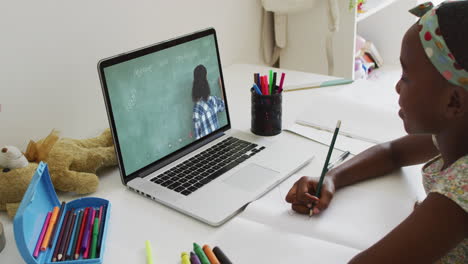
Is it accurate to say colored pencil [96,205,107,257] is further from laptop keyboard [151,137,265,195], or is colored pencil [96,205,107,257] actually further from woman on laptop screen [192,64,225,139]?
woman on laptop screen [192,64,225,139]

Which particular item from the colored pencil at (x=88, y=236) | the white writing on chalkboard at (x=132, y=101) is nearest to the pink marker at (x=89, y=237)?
the colored pencil at (x=88, y=236)

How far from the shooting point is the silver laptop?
0.87 metres

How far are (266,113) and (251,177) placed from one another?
0.21 m

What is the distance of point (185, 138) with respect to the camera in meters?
1.02

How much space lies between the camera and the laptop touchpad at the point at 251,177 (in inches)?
35.7

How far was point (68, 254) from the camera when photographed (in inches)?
28.2

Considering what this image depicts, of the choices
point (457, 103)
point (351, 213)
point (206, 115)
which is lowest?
point (351, 213)

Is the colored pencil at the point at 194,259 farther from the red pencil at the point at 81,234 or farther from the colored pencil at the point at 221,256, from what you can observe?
the red pencil at the point at 81,234

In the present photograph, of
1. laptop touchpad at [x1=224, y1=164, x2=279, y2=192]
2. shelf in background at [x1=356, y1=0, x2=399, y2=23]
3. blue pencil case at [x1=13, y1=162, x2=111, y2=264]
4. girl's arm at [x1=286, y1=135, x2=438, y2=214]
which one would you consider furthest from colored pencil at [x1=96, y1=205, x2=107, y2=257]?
shelf in background at [x1=356, y1=0, x2=399, y2=23]

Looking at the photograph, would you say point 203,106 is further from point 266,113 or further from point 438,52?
point 438,52

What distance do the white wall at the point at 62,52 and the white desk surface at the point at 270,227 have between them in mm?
229

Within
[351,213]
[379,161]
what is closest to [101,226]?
[351,213]

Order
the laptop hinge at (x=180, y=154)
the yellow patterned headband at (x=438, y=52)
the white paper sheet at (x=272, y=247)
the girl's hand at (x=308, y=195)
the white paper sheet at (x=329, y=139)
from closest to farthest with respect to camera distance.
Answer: the yellow patterned headband at (x=438, y=52), the white paper sheet at (x=272, y=247), the girl's hand at (x=308, y=195), the laptop hinge at (x=180, y=154), the white paper sheet at (x=329, y=139)

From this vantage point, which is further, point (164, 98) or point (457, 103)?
point (164, 98)
